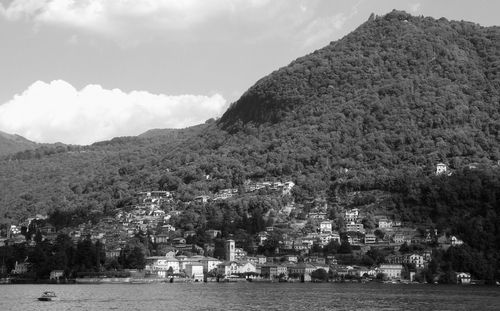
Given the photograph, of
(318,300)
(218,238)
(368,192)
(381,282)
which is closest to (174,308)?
(318,300)

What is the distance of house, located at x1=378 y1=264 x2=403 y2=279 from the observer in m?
137

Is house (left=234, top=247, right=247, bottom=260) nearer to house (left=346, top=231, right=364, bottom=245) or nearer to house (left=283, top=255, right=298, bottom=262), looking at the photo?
house (left=283, top=255, right=298, bottom=262)

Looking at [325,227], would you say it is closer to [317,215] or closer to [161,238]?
[317,215]

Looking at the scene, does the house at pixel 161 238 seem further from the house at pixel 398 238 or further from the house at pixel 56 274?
the house at pixel 398 238

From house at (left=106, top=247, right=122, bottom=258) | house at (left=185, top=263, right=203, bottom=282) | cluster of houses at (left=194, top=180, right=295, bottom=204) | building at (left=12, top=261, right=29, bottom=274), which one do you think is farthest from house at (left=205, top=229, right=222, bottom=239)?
building at (left=12, top=261, right=29, bottom=274)

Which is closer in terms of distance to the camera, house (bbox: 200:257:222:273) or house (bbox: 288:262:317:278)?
house (bbox: 288:262:317:278)

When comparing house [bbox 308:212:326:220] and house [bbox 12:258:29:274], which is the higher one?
house [bbox 308:212:326:220]

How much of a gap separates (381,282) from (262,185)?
52.6 metres

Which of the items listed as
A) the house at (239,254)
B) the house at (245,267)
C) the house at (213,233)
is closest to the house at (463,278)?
the house at (245,267)

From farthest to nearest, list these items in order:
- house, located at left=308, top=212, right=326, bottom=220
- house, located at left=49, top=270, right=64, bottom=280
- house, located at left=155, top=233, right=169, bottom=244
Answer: house, located at left=308, top=212, right=326, bottom=220, house, located at left=155, top=233, right=169, bottom=244, house, located at left=49, top=270, right=64, bottom=280

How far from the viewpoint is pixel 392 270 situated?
138 meters

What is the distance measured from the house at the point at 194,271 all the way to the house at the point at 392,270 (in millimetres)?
26937

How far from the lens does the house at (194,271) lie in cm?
14400

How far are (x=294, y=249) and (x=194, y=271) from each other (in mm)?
16742
